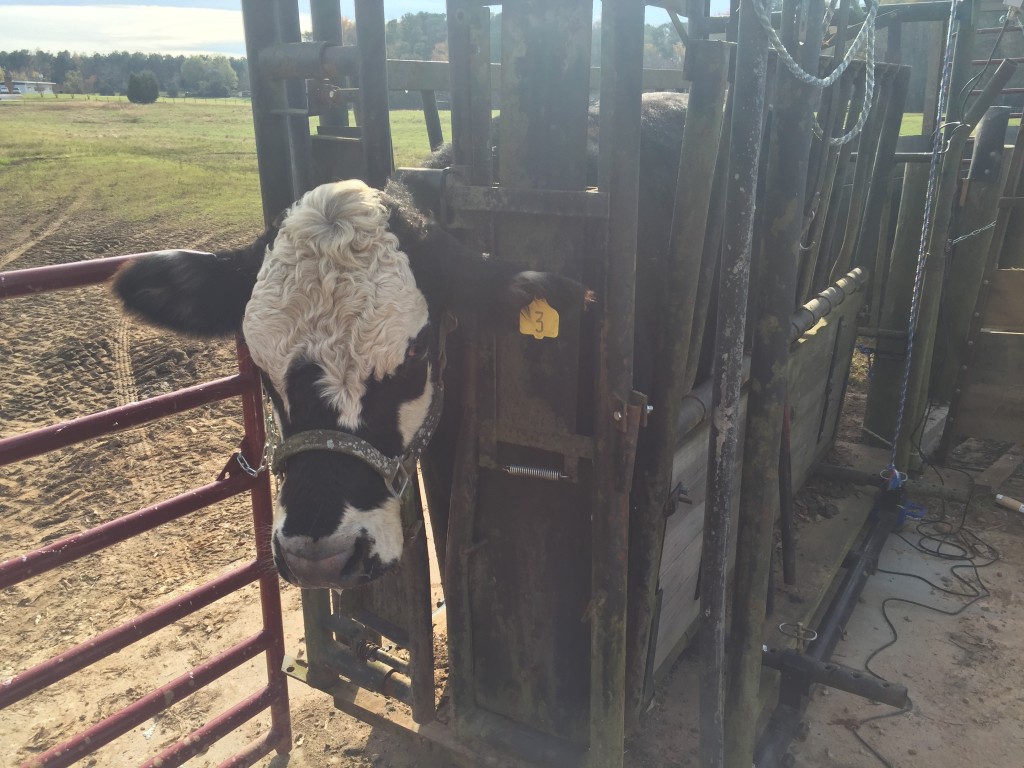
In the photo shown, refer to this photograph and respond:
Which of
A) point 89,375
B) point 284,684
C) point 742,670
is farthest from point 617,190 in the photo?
point 89,375

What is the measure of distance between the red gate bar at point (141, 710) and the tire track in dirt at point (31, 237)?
8.65 m

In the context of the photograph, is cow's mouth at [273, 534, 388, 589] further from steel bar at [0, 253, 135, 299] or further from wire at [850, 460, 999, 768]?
wire at [850, 460, 999, 768]

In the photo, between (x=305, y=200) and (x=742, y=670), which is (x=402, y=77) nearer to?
(x=305, y=200)

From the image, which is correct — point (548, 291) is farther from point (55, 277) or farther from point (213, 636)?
point (213, 636)

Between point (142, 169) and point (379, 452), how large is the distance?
16577 millimetres

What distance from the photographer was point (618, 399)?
1.95 meters

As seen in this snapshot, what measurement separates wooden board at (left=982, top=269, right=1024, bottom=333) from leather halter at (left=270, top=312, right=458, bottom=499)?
408 centimetres

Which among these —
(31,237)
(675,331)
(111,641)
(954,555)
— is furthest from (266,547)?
(31,237)

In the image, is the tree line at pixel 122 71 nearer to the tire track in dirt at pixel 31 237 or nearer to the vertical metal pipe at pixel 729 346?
the tire track in dirt at pixel 31 237

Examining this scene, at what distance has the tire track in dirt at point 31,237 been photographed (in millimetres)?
9723

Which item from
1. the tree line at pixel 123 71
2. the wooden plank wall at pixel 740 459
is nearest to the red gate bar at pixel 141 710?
the wooden plank wall at pixel 740 459

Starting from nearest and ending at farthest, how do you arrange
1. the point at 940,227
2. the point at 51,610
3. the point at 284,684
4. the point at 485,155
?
the point at 485,155, the point at 284,684, the point at 51,610, the point at 940,227

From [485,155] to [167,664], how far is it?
261 centimetres

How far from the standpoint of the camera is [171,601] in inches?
95.7
